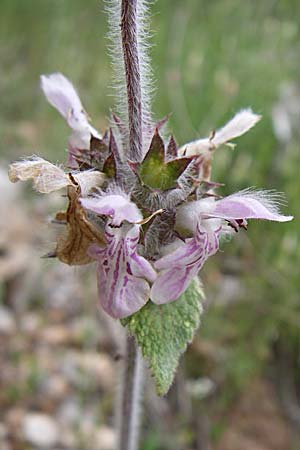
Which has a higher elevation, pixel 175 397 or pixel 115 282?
pixel 115 282

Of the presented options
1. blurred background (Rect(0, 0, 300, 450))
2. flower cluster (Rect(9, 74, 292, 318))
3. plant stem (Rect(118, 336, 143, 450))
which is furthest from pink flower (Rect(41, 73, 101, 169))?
blurred background (Rect(0, 0, 300, 450))

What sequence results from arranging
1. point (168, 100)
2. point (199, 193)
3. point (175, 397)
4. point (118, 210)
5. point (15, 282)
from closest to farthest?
point (118, 210), point (199, 193), point (175, 397), point (15, 282), point (168, 100)

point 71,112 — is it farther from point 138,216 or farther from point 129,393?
point 129,393

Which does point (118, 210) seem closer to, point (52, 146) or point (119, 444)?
point (119, 444)

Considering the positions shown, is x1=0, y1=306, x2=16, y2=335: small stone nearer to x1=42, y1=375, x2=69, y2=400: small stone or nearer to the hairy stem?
x1=42, y1=375, x2=69, y2=400: small stone

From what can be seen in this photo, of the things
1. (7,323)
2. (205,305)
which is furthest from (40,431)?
(205,305)

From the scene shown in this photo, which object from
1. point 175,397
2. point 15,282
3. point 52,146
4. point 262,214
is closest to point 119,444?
point 262,214
